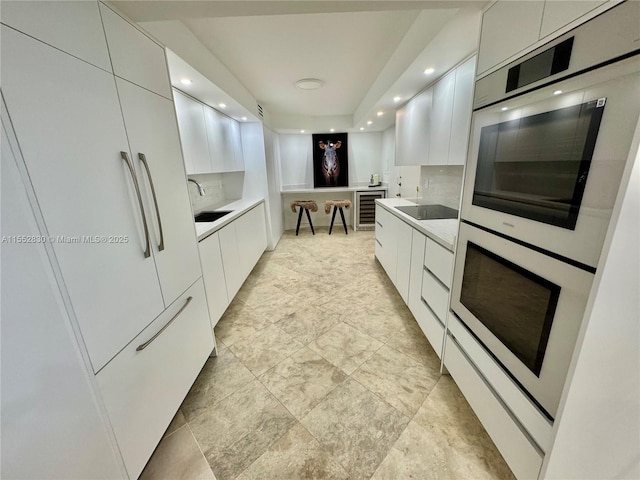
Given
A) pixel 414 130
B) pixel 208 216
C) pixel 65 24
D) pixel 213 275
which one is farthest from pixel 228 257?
pixel 414 130

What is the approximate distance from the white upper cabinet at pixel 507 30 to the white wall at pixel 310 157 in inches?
178

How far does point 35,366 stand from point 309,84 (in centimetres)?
336

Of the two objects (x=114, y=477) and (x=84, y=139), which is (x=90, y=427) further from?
(x=84, y=139)

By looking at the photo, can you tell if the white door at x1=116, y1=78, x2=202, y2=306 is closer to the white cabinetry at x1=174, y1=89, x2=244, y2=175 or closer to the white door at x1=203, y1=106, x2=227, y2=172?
the white cabinetry at x1=174, y1=89, x2=244, y2=175

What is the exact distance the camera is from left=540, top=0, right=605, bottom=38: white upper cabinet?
73 cm

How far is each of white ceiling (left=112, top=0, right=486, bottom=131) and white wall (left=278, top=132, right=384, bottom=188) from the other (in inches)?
79.5

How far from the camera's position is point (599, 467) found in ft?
2.49

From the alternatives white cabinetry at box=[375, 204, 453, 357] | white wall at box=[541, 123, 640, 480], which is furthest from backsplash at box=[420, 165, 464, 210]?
white wall at box=[541, 123, 640, 480]

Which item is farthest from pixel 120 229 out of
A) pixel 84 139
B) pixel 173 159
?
pixel 173 159

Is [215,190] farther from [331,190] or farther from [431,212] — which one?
[431,212]

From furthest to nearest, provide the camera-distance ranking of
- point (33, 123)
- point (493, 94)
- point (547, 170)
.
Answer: point (493, 94) < point (547, 170) < point (33, 123)

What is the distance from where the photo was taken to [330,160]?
5574mm

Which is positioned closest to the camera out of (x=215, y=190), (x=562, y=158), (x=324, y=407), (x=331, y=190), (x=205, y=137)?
(x=562, y=158)

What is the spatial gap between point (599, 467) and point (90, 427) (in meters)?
1.69
